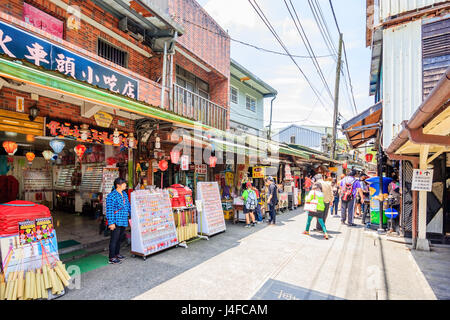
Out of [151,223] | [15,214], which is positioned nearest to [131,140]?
[151,223]

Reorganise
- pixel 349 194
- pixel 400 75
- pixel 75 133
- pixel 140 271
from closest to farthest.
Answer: pixel 140 271 < pixel 75 133 < pixel 400 75 < pixel 349 194

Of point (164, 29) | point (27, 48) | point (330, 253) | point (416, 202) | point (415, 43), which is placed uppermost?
point (164, 29)

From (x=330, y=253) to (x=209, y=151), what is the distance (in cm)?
580

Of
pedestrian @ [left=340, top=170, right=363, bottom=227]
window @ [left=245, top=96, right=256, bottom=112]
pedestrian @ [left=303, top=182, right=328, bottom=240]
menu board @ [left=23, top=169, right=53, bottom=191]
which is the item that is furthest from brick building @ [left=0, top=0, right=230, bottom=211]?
window @ [left=245, top=96, right=256, bottom=112]

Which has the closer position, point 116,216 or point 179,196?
point 116,216

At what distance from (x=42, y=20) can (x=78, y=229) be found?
6.18 meters

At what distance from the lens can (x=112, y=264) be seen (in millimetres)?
5168

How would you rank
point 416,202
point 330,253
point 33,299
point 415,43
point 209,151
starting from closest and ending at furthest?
1. point 33,299
2. point 330,253
3. point 416,202
4. point 415,43
5. point 209,151

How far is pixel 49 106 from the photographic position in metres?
5.57

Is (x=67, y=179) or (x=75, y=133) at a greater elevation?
(x=75, y=133)

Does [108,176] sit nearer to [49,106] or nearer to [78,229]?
[78,229]

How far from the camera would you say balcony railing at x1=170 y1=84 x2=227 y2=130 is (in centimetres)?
931
